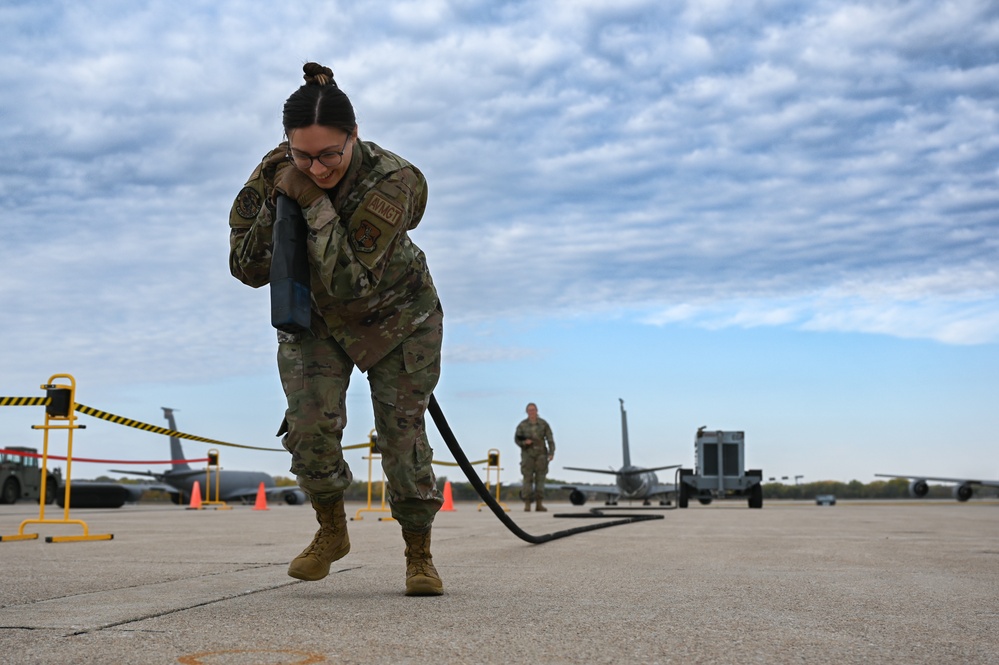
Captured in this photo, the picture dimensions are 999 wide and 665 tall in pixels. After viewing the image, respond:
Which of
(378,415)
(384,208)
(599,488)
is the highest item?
(384,208)

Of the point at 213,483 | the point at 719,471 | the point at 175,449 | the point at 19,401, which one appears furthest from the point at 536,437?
the point at 175,449

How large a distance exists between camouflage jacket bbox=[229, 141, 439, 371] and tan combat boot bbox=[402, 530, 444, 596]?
697mm

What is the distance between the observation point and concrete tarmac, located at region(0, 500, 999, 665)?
2.23 metres

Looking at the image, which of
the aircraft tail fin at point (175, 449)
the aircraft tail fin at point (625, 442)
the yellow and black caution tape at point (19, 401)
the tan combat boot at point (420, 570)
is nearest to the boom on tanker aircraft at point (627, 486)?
the aircraft tail fin at point (625, 442)

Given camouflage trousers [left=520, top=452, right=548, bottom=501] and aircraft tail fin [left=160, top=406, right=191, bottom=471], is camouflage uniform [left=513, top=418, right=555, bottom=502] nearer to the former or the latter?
camouflage trousers [left=520, top=452, right=548, bottom=501]

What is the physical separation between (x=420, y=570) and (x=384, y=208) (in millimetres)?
1314

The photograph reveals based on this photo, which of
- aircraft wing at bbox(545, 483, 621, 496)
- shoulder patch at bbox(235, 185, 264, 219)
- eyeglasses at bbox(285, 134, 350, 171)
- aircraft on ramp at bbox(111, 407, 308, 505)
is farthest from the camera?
aircraft wing at bbox(545, 483, 621, 496)

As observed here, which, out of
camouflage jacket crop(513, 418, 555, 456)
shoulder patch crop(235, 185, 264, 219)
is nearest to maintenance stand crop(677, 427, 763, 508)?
camouflage jacket crop(513, 418, 555, 456)

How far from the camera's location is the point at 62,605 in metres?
3.08

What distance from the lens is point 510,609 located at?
304cm

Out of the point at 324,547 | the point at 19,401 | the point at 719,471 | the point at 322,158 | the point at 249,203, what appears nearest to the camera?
the point at 322,158

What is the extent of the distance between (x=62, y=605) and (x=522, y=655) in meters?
1.70

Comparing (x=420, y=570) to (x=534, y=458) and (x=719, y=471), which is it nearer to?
(x=534, y=458)

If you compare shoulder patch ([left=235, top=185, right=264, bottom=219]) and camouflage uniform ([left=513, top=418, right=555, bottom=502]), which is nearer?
shoulder patch ([left=235, top=185, right=264, bottom=219])
